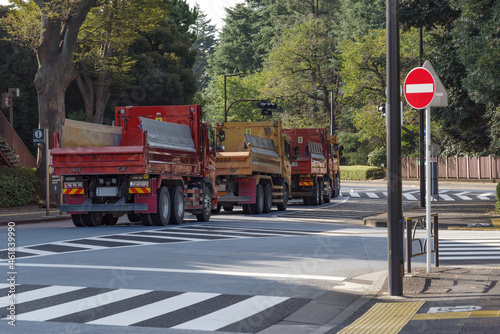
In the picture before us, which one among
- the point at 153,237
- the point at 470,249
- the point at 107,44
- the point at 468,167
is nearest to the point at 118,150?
the point at 153,237

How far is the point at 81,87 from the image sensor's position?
42.5 m

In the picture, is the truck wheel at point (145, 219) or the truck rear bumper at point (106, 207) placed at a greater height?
the truck rear bumper at point (106, 207)

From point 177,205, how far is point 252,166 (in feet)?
18.4

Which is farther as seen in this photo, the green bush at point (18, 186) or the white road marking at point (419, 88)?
the green bush at point (18, 186)

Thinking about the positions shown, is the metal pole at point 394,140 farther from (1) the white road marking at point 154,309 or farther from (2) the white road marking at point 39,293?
(2) the white road marking at point 39,293

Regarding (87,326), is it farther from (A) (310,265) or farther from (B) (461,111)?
(B) (461,111)

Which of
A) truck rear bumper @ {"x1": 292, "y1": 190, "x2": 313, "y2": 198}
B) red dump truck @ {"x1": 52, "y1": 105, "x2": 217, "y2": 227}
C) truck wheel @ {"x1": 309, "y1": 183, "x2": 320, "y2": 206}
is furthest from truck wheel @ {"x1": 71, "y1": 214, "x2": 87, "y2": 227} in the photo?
truck wheel @ {"x1": 309, "y1": 183, "x2": 320, "y2": 206}

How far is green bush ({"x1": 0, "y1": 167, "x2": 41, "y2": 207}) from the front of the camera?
2967 cm

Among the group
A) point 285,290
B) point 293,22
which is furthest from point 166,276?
point 293,22

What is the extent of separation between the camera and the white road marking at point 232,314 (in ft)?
24.3

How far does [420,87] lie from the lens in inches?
422

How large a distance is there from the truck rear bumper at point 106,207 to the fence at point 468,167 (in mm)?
45391

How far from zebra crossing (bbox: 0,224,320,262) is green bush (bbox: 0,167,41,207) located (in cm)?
1166

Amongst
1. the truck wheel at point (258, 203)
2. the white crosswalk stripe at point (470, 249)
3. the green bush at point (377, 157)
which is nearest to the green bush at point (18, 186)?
the truck wheel at point (258, 203)
